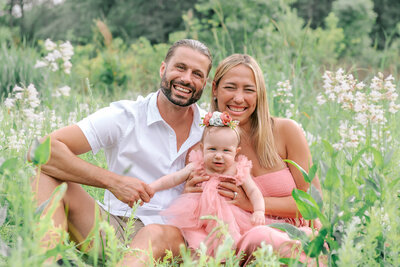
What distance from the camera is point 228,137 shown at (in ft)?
8.32

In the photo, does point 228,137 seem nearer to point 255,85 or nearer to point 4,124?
point 255,85

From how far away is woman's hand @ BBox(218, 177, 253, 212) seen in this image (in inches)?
97.6

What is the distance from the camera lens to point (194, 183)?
8.29ft

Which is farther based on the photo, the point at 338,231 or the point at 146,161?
the point at 146,161

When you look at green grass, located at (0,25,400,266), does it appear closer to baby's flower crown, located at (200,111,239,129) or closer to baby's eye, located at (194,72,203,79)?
baby's flower crown, located at (200,111,239,129)

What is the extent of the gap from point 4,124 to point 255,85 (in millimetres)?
2029

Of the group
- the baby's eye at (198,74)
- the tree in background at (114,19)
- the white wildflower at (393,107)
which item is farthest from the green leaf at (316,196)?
the tree in background at (114,19)

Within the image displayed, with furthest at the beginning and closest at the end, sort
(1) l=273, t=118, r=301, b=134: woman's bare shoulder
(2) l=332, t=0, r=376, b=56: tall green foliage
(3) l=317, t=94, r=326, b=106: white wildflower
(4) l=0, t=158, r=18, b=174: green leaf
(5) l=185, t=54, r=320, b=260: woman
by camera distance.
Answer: (2) l=332, t=0, r=376, b=56: tall green foliage → (3) l=317, t=94, r=326, b=106: white wildflower → (1) l=273, t=118, r=301, b=134: woman's bare shoulder → (5) l=185, t=54, r=320, b=260: woman → (4) l=0, t=158, r=18, b=174: green leaf

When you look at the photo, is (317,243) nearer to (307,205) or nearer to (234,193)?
(307,205)

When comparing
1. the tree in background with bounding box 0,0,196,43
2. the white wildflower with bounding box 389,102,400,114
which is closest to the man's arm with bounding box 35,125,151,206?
the white wildflower with bounding box 389,102,400,114

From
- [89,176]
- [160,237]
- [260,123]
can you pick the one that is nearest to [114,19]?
[260,123]

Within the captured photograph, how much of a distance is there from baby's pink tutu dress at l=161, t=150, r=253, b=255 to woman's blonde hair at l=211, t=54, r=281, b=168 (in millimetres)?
205

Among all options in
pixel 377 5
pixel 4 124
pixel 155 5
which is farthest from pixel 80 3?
pixel 4 124

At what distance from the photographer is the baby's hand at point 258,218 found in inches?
92.1
